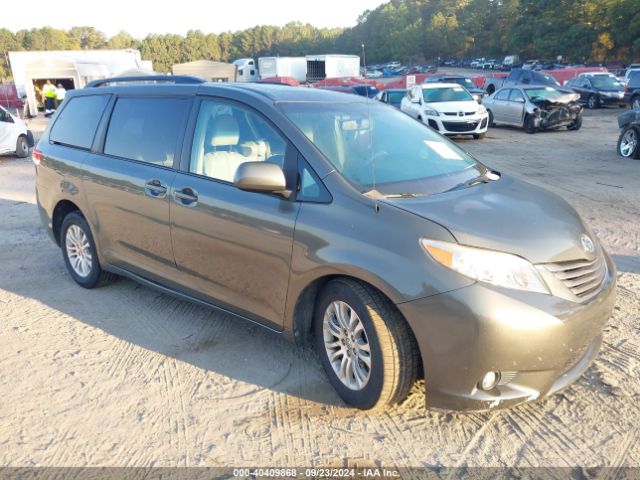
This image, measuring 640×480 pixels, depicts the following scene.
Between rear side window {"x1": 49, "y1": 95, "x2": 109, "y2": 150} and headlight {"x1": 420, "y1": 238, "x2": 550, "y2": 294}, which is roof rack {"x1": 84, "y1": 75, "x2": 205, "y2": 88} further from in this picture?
headlight {"x1": 420, "y1": 238, "x2": 550, "y2": 294}

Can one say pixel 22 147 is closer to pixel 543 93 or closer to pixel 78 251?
pixel 78 251

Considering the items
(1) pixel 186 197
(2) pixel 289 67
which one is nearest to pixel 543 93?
(1) pixel 186 197

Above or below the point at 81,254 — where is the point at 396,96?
below

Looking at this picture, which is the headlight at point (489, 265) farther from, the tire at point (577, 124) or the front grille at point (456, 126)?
the tire at point (577, 124)

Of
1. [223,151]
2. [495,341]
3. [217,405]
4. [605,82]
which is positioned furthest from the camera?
[605,82]

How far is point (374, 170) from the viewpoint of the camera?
334 centimetres

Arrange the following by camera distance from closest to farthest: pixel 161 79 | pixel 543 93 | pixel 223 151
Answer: pixel 223 151 < pixel 161 79 < pixel 543 93

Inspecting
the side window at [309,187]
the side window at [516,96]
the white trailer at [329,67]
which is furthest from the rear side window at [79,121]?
A: the white trailer at [329,67]

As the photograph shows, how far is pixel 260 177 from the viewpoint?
3.12 meters

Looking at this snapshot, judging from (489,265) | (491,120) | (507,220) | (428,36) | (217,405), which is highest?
(428,36)

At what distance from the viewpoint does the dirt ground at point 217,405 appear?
2744mm

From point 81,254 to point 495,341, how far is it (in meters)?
3.87

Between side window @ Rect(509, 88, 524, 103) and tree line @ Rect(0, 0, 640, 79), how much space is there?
619 cm

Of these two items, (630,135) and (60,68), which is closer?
(630,135)
